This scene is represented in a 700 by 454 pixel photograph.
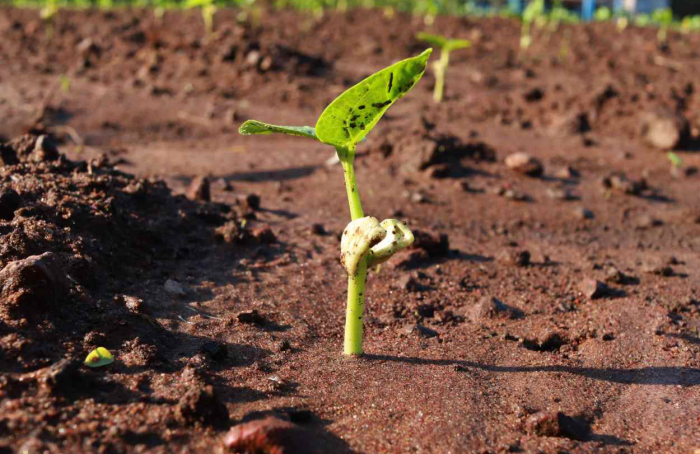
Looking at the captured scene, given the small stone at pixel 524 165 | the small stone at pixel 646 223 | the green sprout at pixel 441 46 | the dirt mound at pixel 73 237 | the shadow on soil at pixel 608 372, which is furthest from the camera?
the green sprout at pixel 441 46

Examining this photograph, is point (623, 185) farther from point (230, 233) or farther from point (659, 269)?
point (230, 233)

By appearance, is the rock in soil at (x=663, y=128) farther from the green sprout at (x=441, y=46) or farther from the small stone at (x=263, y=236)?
the small stone at (x=263, y=236)

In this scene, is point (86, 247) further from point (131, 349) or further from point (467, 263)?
point (467, 263)

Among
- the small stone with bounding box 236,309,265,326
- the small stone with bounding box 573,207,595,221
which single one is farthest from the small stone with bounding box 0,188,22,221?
the small stone with bounding box 573,207,595,221

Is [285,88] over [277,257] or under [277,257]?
over

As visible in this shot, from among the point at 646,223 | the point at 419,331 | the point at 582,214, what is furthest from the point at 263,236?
the point at 646,223

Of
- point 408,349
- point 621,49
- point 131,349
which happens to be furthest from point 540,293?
point 621,49

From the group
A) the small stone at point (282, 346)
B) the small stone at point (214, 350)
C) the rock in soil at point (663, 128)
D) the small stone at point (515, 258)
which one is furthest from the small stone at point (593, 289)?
the rock in soil at point (663, 128)
